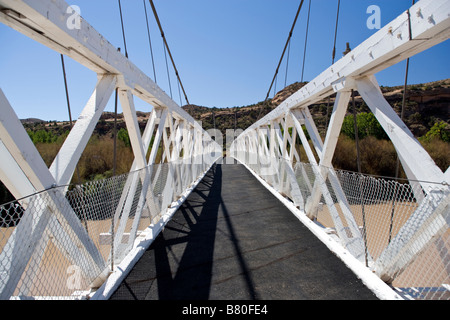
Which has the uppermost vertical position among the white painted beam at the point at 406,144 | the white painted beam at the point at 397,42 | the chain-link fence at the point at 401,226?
the white painted beam at the point at 397,42

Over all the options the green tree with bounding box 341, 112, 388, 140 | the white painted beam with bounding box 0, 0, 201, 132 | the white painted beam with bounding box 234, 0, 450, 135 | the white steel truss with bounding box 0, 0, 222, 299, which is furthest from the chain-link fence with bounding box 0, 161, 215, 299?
the green tree with bounding box 341, 112, 388, 140

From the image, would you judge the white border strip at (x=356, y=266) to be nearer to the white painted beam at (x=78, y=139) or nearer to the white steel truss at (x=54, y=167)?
the white steel truss at (x=54, y=167)

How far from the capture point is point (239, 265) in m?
2.56

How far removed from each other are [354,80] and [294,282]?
1950mm

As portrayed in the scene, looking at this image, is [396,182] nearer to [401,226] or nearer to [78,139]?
[401,226]

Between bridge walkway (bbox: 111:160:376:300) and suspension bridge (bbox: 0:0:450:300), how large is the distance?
0.01 m

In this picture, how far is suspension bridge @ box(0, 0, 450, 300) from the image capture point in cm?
154

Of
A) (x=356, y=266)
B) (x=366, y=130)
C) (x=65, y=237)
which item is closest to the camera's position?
(x=65, y=237)


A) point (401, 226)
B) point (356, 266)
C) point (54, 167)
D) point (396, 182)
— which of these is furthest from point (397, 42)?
point (54, 167)

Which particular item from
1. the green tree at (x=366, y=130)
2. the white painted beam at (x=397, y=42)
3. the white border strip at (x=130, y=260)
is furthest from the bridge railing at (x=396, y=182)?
the green tree at (x=366, y=130)

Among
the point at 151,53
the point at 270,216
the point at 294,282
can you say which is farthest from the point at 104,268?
the point at 151,53

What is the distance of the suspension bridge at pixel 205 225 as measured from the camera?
1.54m

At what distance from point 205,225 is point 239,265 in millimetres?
1422

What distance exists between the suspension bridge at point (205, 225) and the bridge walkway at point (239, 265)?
0.05ft
